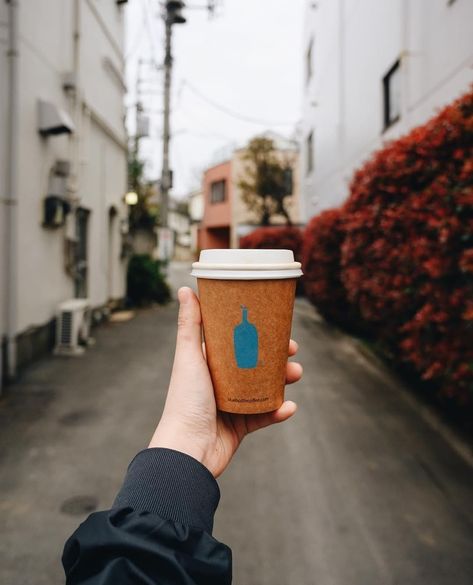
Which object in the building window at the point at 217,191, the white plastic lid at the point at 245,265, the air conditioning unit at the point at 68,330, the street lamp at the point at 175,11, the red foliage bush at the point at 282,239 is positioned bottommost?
the air conditioning unit at the point at 68,330

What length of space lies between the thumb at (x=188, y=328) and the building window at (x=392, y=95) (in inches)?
293

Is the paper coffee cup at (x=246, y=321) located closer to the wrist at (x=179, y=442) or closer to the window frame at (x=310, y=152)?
the wrist at (x=179, y=442)

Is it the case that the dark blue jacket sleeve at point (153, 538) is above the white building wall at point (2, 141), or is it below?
below

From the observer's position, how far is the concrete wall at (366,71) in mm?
5930

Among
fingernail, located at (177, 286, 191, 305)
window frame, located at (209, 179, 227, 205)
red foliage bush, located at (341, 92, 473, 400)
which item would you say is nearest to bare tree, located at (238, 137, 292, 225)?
window frame, located at (209, 179, 227, 205)

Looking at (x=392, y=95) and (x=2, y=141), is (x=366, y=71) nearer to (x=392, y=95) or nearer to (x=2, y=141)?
(x=392, y=95)

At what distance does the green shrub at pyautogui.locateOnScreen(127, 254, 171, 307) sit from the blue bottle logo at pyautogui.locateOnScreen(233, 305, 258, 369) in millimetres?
12303

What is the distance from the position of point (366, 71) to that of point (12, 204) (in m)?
7.49

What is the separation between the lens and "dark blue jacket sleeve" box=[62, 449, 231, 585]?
1.00 meters

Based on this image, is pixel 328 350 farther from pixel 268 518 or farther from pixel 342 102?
pixel 342 102

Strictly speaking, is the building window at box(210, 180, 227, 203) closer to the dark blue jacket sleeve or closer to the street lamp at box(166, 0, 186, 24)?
the street lamp at box(166, 0, 186, 24)

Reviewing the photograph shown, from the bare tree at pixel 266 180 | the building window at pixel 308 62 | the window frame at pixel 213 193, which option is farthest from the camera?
the window frame at pixel 213 193

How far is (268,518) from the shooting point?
10.2 feet

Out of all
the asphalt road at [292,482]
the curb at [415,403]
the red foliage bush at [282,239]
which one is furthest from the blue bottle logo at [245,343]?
the red foliage bush at [282,239]
